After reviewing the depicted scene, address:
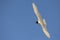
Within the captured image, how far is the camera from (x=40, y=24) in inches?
172

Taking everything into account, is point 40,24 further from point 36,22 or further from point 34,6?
point 34,6

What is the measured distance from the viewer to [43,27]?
172 inches

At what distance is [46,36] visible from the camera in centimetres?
449

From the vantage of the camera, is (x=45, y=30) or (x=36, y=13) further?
(x=45, y=30)

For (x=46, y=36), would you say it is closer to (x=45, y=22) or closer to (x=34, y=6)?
(x=45, y=22)

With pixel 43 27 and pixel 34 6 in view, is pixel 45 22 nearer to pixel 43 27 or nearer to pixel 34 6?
pixel 43 27

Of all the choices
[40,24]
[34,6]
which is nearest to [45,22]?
[40,24]

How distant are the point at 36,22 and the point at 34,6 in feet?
1.04

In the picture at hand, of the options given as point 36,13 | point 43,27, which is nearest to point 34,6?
point 36,13

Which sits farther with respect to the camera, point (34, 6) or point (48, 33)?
point (48, 33)

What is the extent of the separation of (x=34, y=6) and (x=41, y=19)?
26 centimetres

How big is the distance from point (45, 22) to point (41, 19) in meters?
0.10

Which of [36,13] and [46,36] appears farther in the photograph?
[46,36]

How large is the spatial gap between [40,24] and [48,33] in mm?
214
